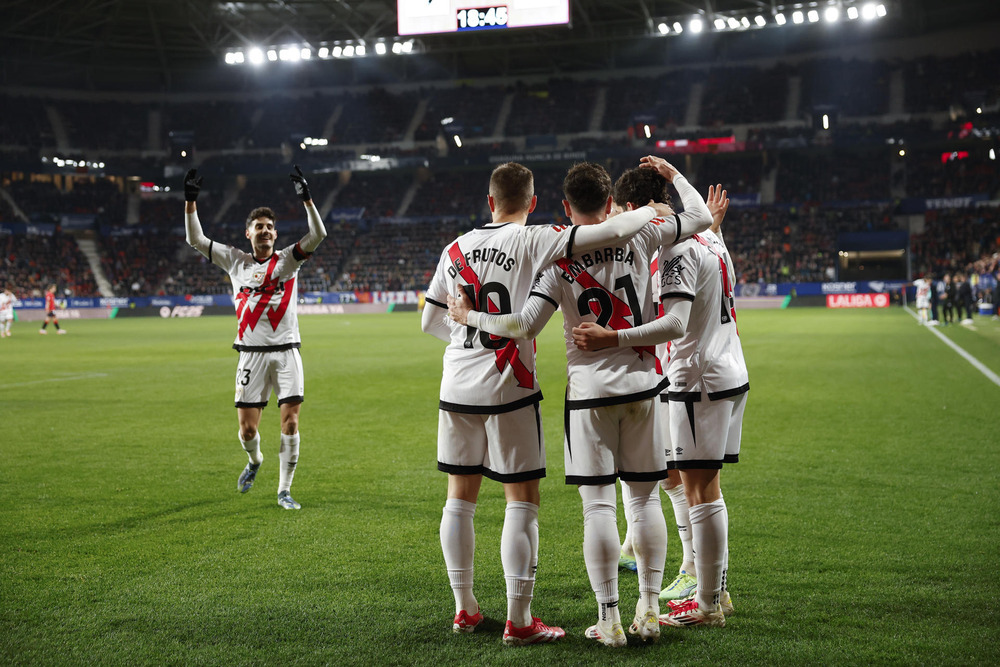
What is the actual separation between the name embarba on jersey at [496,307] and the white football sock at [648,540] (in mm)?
713

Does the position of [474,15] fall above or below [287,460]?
above

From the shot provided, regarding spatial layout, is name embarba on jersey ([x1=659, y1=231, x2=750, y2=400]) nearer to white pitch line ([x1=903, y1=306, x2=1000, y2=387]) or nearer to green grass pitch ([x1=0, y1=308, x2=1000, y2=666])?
green grass pitch ([x1=0, y1=308, x2=1000, y2=666])

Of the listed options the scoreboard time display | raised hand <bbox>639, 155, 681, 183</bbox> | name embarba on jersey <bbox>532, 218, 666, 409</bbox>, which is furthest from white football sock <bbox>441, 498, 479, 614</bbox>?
the scoreboard time display

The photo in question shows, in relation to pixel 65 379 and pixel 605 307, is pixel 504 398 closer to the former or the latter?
pixel 605 307

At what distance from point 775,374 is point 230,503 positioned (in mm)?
11176

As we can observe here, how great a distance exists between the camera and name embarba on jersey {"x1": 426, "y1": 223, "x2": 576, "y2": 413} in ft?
13.8

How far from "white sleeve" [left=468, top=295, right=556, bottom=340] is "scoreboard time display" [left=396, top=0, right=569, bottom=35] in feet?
76.9

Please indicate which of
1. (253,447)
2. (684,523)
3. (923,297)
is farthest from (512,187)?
(923,297)

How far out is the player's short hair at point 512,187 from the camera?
4.20 meters

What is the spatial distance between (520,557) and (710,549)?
1002mm

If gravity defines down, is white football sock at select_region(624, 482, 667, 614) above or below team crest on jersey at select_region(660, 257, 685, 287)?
below

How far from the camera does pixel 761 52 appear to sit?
5609 centimetres

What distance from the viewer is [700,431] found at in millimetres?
4465

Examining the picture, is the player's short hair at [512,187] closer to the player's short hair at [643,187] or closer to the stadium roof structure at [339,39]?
the player's short hair at [643,187]
